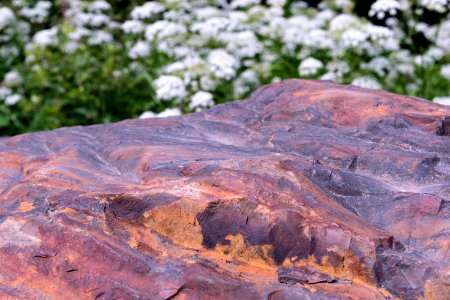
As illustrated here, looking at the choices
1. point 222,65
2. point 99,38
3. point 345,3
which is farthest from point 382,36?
point 99,38

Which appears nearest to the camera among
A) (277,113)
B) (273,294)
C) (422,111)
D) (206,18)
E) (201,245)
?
(273,294)

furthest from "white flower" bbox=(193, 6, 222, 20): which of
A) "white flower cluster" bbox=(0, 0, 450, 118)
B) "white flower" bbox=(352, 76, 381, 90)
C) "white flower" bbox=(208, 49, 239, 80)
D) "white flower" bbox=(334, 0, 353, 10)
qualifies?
"white flower" bbox=(352, 76, 381, 90)

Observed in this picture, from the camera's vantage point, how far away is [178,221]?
6.55 ft

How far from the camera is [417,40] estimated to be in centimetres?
851

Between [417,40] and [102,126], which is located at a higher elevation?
[102,126]

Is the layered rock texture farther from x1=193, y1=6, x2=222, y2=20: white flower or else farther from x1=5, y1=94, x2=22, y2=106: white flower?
x1=5, y1=94, x2=22, y2=106: white flower

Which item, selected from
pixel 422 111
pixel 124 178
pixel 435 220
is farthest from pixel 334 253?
pixel 422 111

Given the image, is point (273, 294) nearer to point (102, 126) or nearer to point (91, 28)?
point (102, 126)

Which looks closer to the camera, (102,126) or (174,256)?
(174,256)

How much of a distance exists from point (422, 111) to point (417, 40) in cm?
612

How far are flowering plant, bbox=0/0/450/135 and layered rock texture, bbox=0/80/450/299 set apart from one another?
2.50 metres

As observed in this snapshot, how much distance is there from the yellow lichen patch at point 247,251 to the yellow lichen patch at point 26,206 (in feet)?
2.01

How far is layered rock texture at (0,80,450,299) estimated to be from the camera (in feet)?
6.17

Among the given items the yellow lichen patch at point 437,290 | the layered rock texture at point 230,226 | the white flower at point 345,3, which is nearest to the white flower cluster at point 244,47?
the white flower at point 345,3
